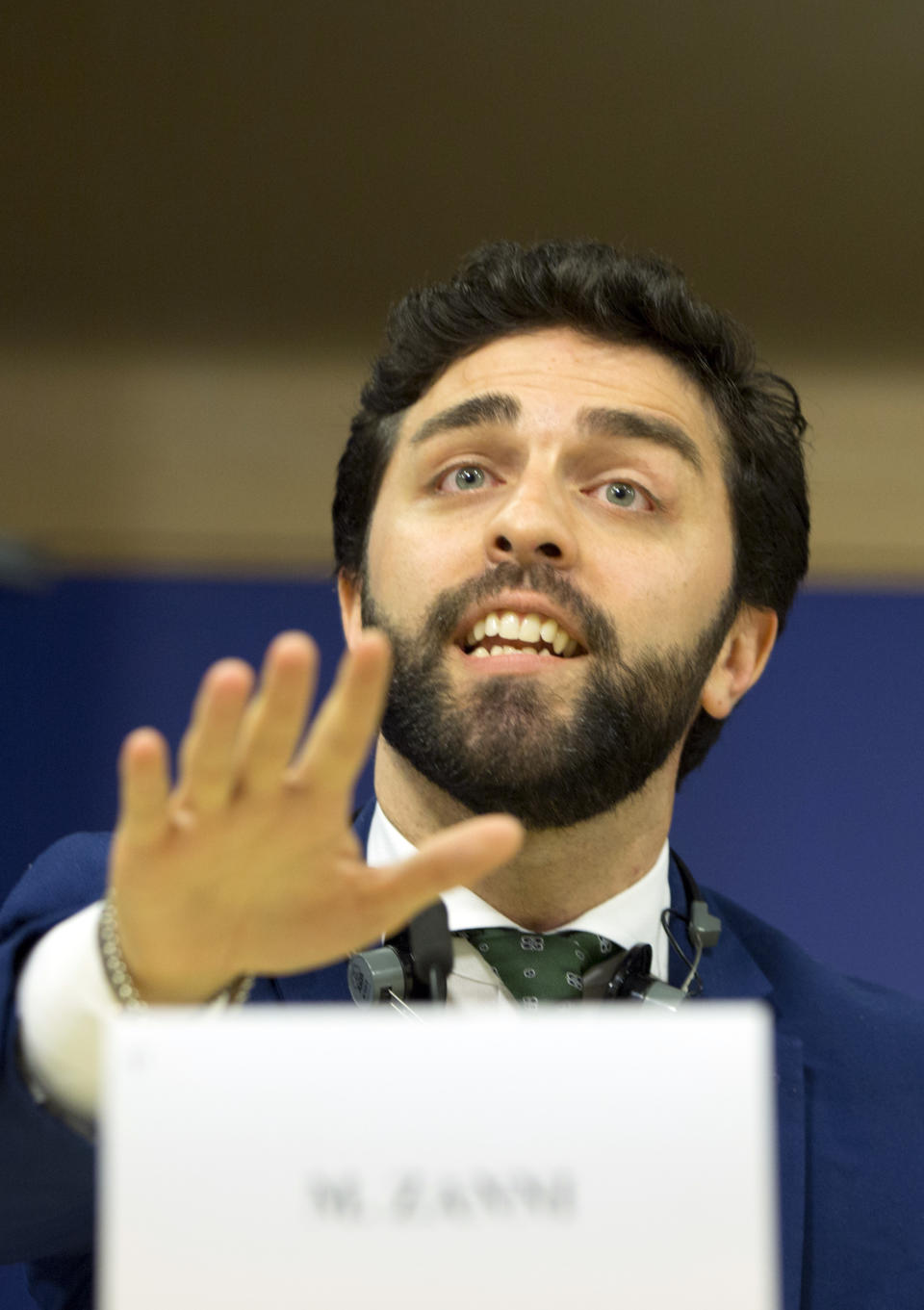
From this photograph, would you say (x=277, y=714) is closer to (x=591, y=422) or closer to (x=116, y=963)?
(x=116, y=963)

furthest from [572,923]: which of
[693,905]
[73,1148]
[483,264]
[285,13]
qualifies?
[285,13]

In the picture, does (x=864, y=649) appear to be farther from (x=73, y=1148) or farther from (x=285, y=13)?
(x=73, y=1148)

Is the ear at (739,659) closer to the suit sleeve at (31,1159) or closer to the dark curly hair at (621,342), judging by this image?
the dark curly hair at (621,342)

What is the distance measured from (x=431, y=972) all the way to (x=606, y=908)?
1.27ft

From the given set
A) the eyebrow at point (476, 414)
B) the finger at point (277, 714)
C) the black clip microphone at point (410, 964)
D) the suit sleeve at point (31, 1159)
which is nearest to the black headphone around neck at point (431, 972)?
the black clip microphone at point (410, 964)

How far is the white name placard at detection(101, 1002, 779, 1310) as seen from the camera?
0.60 meters

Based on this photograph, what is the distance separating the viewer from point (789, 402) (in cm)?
201

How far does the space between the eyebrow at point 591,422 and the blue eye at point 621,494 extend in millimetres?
56

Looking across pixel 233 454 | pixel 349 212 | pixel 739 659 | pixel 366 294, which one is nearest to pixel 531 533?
pixel 739 659

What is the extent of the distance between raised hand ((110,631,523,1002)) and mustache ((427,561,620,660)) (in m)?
0.65

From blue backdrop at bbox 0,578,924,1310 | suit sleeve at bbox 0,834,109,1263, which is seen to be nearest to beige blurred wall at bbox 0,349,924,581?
blue backdrop at bbox 0,578,924,1310

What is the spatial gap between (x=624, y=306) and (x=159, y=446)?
1.89m

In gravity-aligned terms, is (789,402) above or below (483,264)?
below

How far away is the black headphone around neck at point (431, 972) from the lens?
49.7 inches
